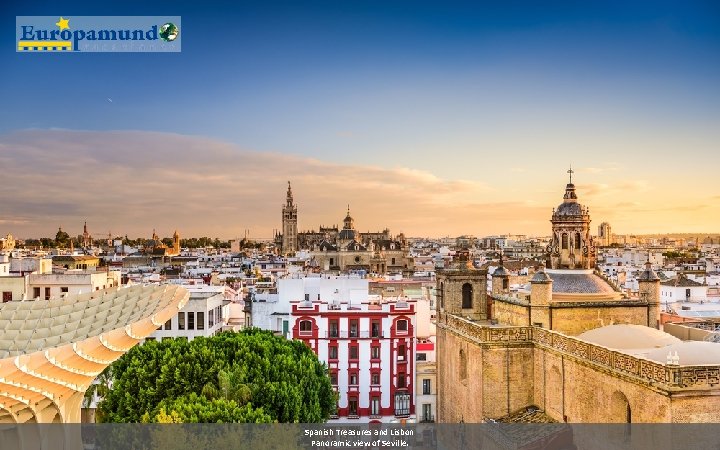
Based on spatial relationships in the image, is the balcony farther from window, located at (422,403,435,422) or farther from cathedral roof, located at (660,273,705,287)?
cathedral roof, located at (660,273,705,287)

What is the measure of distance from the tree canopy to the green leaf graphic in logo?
12.1 meters

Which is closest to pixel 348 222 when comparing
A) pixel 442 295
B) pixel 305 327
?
pixel 305 327

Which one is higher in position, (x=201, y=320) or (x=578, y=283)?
(x=578, y=283)

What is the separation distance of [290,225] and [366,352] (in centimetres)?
12753

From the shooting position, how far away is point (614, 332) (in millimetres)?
23859

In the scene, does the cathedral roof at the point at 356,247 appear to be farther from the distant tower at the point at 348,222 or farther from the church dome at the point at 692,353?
the church dome at the point at 692,353

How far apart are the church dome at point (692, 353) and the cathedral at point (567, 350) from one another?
0.03 metres

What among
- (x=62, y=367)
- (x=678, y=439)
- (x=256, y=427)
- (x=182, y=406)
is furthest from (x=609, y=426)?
(x=62, y=367)

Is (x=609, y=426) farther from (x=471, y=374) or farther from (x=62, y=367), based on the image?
(x=62, y=367)

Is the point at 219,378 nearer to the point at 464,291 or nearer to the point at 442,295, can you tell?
the point at 442,295

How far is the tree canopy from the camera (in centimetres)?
2319

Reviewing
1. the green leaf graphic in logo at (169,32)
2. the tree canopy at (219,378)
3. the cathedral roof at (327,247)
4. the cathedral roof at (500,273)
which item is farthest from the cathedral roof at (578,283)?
the cathedral roof at (327,247)

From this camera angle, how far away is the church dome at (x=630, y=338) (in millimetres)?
22531

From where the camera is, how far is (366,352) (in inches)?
1505
